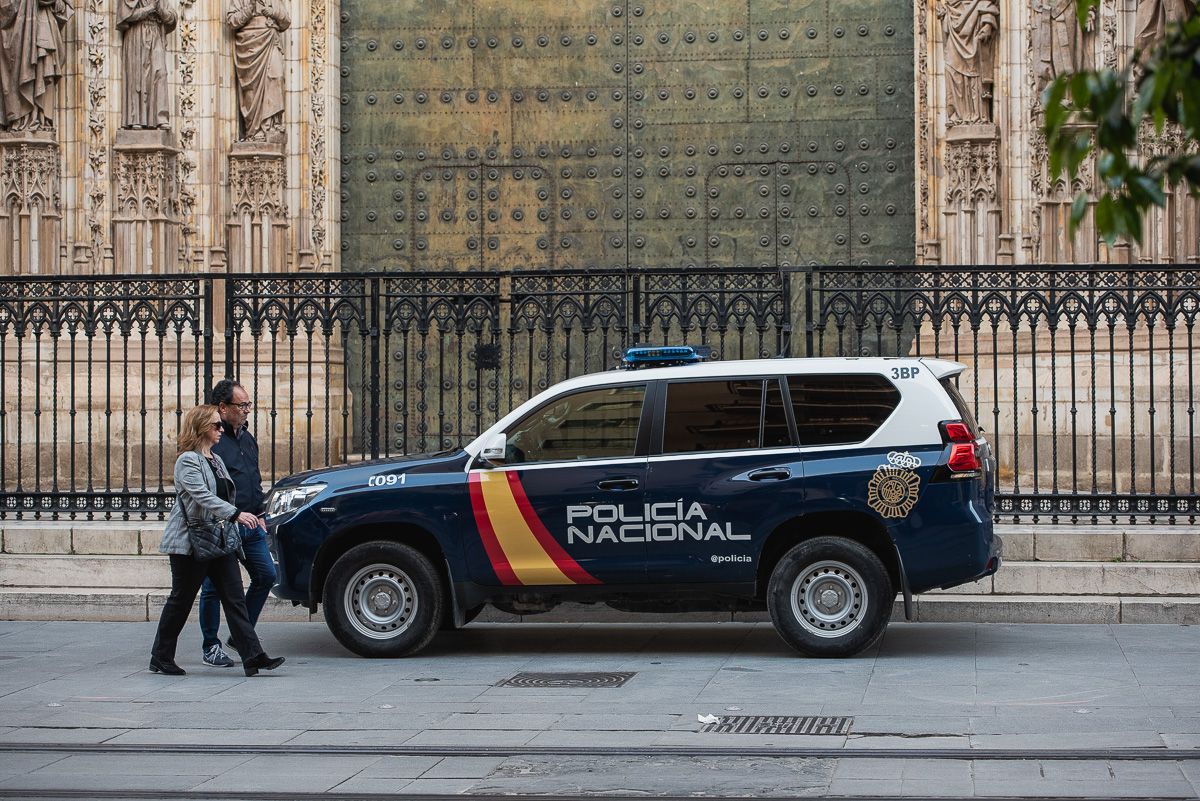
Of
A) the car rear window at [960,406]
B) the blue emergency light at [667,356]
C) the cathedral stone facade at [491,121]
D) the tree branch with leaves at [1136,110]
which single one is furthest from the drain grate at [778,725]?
the cathedral stone facade at [491,121]

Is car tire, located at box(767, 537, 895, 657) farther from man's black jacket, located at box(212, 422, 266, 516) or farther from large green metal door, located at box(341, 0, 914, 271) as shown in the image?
large green metal door, located at box(341, 0, 914, 271)

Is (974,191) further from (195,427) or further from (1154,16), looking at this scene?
(195,427)

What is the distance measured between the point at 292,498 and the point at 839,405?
3.61 metres

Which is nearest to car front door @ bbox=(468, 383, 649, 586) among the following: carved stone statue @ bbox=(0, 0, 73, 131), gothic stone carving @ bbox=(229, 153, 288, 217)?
gothic stone carving @ bbox=(229, 153, 288, 217)

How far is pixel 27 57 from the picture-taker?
58.7ft

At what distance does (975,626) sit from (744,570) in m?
2.39

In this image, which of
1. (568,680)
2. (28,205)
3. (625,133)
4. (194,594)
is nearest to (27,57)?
(28,205)

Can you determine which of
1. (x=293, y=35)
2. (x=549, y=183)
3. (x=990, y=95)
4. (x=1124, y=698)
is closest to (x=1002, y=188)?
(x=990, y=95)

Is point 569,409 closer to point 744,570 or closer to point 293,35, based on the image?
point 744,570

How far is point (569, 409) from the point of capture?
36.6 ft

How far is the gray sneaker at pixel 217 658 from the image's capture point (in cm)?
1082

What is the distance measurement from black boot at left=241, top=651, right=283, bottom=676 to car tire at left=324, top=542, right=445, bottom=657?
1.74 feet

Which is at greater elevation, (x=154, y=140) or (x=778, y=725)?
(x=154, y=140)

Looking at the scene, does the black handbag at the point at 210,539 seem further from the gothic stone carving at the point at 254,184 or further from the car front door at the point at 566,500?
the gothic stone carving at the point at 254,184
